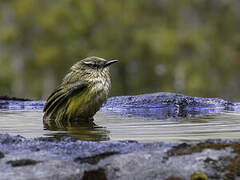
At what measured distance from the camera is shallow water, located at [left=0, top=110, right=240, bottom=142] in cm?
572

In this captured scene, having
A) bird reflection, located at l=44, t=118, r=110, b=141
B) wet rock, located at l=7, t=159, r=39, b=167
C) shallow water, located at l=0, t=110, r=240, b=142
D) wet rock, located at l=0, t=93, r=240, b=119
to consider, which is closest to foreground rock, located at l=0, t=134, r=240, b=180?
wet rock, located at l=7, t=159, r=39, b=167

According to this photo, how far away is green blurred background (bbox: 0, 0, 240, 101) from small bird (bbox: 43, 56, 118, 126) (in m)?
42.1

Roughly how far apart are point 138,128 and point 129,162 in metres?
2.49

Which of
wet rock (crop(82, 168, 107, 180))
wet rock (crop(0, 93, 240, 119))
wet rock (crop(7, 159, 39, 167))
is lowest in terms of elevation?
wet rock (crop(82, 168, 107, 180))

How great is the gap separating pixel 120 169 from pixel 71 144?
0.66m

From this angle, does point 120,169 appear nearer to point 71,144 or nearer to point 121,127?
point 71,144

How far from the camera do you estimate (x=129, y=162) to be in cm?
400

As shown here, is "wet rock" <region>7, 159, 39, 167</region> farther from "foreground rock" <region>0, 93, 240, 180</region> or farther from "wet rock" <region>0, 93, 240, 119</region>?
"wet rock" <region>0, 93, 240, 119</region>

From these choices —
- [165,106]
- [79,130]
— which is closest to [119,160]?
[79,130]

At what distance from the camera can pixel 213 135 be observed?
5.74 metres

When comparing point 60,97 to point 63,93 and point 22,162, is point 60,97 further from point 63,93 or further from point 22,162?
point 22,162

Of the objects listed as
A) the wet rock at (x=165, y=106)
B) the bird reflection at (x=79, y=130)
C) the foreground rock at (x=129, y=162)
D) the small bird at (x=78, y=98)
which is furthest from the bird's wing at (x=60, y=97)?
Result: the foreground rock at (x=129, y=162)

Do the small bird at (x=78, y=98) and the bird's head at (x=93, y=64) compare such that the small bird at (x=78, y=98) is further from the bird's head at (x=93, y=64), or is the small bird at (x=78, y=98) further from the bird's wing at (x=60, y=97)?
the bird's head at (x=93, y=64)

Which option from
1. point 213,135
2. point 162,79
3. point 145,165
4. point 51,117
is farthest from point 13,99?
point 162,79
